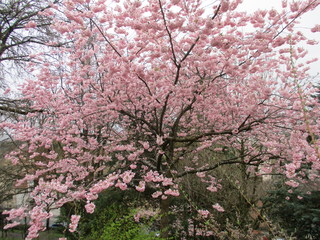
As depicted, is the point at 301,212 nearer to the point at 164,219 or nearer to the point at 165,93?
the point at 164,219

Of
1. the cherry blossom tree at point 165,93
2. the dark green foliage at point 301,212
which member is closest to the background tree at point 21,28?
the cherry blossom tree at point 165,93

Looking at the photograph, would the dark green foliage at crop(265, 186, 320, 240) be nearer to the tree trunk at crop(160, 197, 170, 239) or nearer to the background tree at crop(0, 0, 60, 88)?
the tree trunk at crop(160, 197, 170, 239)

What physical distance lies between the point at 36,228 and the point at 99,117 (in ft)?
11.9

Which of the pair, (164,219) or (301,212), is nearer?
(301,212)

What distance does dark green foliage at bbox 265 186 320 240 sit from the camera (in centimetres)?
521

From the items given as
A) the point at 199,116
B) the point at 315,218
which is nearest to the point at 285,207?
the point at 315,218

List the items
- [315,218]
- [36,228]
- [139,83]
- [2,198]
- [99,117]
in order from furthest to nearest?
[2,198]
[99,117]
[139,83]
[315,218]
[36,228]

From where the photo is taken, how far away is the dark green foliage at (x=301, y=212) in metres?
5.21

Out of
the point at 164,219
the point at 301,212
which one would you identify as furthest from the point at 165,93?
the point at 301,212

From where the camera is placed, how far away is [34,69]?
742 cm

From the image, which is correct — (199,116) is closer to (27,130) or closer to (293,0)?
(293,0)

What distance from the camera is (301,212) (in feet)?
17.6

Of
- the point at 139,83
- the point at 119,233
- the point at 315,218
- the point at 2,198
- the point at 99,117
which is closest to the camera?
the point at 315,218

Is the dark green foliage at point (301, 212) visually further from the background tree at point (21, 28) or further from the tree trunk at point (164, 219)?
the background tree at point (21, 28)
